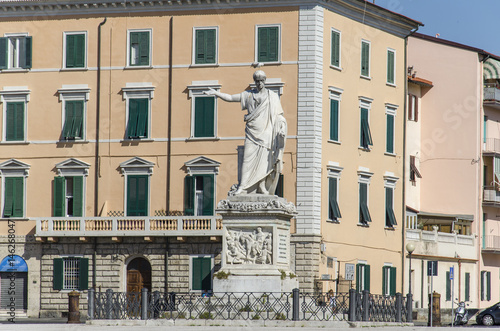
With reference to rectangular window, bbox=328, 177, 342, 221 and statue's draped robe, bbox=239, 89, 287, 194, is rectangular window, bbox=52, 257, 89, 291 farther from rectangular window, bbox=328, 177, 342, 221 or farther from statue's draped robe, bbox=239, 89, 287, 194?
statue's draped robe, bbox=239, 89, 287, 194

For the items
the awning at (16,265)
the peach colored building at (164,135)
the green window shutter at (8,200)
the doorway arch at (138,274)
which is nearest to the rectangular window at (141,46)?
the peach colored building at (164,135)

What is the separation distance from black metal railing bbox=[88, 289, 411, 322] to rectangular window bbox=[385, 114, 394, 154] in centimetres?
2823

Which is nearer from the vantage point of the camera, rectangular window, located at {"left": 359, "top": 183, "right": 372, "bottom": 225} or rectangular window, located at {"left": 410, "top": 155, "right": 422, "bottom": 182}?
rectangular window, located at {"left": 359, "top": 183, "right": 372, "bottom": 225}

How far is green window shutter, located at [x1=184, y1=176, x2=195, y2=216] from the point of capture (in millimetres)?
58031

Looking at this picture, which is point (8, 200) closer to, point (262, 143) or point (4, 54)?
point (4, 54)

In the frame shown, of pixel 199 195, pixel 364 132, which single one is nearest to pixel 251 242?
pixel 199 195

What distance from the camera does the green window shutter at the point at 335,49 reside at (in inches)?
2324

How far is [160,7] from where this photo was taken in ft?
194

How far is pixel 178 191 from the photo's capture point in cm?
5844

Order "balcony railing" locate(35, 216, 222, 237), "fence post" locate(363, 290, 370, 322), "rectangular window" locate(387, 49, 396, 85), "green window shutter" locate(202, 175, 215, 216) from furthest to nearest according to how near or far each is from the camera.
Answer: "rectangular window" locate(387, 49, 396, 85), "green window shutter" locate(202, 175, 215, 216), "balcony railing" locate(35, 216, 222, 237), "fence post" locate(363, 290, 370, 322)

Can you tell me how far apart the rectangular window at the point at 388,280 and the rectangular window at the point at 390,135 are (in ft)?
18.8

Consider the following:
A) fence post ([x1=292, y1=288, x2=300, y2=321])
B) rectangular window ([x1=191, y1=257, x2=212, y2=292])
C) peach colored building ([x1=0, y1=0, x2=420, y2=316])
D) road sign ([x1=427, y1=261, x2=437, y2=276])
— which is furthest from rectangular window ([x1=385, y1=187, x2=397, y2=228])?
fence post ([x1=292, y1=288, x2=300, y2=321])

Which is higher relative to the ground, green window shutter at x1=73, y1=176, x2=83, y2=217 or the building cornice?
the building cornice

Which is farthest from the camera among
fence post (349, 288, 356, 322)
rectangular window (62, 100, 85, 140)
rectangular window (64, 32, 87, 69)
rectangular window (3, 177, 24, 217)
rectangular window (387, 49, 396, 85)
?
rectangular window (387, 49, 396, 85)
